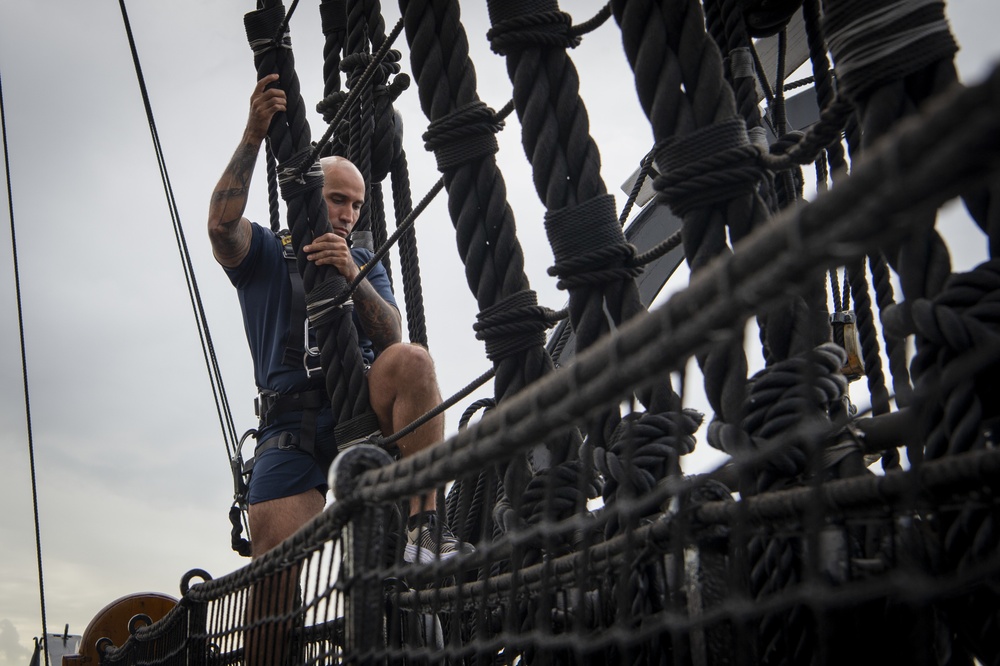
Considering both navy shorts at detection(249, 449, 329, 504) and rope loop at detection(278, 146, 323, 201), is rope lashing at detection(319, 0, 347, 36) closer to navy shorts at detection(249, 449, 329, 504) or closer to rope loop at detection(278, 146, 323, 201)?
rope loop at detection(278, 146, 323, 201)

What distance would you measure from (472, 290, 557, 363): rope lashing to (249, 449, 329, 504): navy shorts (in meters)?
1.34

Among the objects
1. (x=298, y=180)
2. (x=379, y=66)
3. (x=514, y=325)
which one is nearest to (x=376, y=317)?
(x=298, y=180)

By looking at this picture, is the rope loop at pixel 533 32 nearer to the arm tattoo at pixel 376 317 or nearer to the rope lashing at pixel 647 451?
the rope lashing at pixel 647 451

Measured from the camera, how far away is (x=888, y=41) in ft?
4.14

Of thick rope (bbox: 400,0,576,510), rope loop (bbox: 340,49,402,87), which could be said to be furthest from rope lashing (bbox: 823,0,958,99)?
rope loop (bbox: 340,49,402,87)

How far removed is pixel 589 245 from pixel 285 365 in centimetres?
167

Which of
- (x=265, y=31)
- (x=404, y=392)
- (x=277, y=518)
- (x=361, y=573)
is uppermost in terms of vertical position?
(x=265, y=31)

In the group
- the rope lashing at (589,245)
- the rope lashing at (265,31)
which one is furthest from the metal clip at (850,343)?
the rope lashing at (265,31)

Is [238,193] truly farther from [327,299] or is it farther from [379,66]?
[379,66]

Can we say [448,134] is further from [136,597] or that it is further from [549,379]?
[136,597]

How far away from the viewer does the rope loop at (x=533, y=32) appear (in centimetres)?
194

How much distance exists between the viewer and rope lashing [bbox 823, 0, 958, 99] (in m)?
1.25

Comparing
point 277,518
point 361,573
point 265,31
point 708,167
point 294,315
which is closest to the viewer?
point 361,573

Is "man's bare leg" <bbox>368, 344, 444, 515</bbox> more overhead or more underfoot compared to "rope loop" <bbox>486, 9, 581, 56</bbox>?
more underfoot
